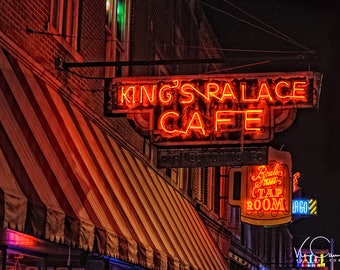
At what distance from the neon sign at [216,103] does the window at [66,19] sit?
1090 mm

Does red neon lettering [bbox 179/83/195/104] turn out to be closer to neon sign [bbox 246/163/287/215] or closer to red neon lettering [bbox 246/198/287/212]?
neon sign [bbox 246/163/287/215]

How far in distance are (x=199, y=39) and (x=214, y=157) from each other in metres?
10.7

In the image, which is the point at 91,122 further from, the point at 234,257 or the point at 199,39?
the point at 234,257

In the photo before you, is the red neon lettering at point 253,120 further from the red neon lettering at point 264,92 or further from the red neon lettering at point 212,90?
the red neon lettering at point 212,90

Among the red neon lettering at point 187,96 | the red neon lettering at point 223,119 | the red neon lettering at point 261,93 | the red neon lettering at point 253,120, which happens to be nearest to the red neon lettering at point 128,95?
the red neon lettering at point 187,96

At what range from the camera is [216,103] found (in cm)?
1284

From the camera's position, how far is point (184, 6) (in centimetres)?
2172

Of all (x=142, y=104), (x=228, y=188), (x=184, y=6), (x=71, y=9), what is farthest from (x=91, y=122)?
(x=228, y=188)

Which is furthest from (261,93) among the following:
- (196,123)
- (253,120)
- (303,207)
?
(303,207)

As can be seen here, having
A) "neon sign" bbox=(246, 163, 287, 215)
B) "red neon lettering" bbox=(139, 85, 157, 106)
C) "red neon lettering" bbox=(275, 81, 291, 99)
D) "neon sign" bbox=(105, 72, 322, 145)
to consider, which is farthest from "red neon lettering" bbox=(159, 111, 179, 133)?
"neon sign" bbox=(246, 163, 287, 215)

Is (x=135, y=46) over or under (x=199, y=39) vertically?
under

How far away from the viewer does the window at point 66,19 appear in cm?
1172

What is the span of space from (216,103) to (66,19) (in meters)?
2.87

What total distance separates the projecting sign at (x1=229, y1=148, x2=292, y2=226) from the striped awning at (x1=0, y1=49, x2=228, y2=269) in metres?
11.0
